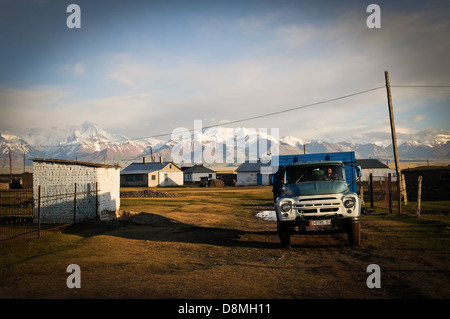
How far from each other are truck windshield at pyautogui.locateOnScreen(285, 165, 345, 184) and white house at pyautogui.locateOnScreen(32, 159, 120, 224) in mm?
10603

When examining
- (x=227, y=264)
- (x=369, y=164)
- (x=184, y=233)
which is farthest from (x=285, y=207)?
(x=369, y=164)

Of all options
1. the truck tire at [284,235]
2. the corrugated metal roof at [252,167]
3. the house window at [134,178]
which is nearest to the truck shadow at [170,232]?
the truck tire at [284,235]

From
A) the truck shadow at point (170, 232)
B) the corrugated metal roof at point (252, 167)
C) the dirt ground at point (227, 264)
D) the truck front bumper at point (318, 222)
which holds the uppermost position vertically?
the corrugated metal roof at point (252, 167)

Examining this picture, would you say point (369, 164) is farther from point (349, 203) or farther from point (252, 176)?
point (349, 203)

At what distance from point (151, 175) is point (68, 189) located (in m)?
47.0

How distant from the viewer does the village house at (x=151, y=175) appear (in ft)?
208

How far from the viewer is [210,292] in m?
5.95

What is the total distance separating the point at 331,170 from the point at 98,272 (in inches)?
321

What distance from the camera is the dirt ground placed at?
6.04 meters

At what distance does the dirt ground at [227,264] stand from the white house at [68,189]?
6.96 feet

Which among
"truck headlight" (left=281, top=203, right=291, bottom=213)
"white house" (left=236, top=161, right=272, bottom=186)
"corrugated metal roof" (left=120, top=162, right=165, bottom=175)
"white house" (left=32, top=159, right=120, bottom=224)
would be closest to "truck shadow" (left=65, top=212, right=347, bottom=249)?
"white house" (left=32, top=159, right=120, bottom=224)

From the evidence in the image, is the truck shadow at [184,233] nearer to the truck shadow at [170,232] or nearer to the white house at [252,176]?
→ the truck shadow at [170,232]
